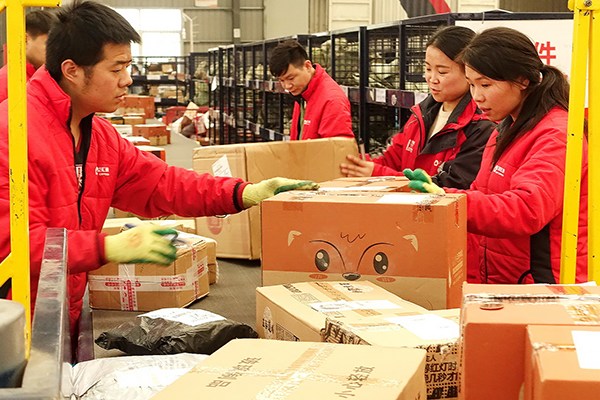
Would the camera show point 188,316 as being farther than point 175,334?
Yes

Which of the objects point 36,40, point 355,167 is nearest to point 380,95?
point 355,167

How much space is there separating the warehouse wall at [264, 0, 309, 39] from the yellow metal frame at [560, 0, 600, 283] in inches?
620

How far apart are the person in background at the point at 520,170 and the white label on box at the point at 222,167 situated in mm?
1541

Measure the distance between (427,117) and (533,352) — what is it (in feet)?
8.23

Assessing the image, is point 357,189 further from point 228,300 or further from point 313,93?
point 313,93

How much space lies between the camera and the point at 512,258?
100 inches

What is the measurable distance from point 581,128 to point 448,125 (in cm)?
134

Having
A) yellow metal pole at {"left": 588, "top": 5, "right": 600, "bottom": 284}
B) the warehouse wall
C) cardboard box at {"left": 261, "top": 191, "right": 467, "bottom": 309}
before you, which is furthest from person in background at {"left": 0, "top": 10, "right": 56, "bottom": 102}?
the warehouse wall

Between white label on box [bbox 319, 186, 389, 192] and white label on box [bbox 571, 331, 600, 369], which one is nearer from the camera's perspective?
white label on box [bbox 571, 331, 600, 369]

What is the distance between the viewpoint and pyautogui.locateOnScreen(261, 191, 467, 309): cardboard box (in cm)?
221

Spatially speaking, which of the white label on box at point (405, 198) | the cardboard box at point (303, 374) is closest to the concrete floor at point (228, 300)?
the white label on box at point (405, 198)

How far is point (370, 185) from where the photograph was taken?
2652 millimetres

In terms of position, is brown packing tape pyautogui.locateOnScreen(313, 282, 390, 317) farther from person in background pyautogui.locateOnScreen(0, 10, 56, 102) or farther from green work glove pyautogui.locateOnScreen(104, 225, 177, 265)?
person in background pyautogui.locateOnScreen(0, 10, 56, 102)

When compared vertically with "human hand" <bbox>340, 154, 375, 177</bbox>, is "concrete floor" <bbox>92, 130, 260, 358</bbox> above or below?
below
